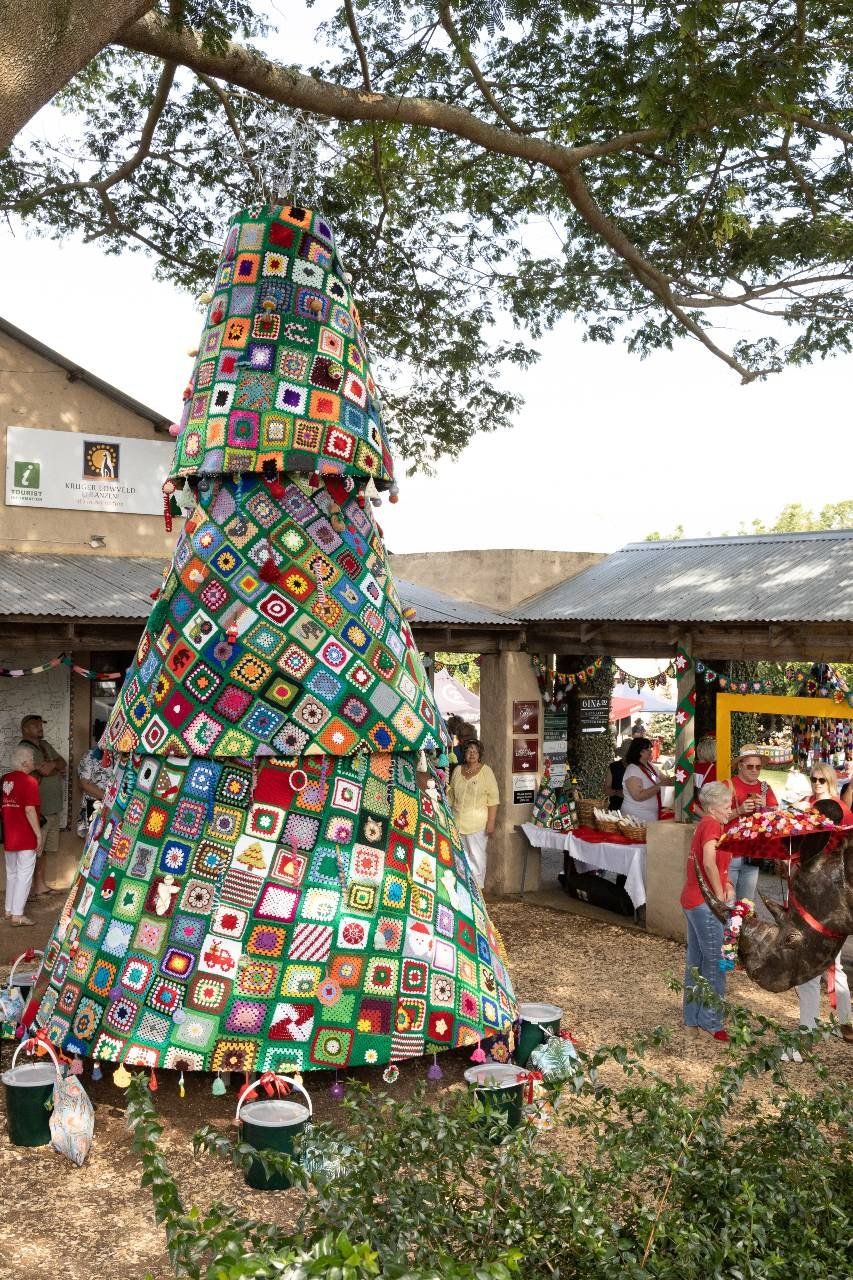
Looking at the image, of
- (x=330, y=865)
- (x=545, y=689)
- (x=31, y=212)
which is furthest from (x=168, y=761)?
(x=545, y=689)

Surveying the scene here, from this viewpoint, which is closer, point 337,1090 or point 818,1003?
point 337,1090

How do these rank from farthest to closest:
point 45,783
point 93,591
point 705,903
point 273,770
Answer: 1. point 45,783
2. point 93,591
3. point 705,903
4. point 273,770

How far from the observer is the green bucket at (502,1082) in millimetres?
5434

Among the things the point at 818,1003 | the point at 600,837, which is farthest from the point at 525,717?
the point at 818,1003

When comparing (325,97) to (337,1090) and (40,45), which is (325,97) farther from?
(337,1090)

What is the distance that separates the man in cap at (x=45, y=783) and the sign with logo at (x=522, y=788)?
4885 mm

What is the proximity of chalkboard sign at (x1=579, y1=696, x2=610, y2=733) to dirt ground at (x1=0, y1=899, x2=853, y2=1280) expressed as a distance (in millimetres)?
4968

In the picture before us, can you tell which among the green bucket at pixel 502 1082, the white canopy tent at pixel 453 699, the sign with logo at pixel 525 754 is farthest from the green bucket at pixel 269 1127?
the white canopy tent at pixel 453 699

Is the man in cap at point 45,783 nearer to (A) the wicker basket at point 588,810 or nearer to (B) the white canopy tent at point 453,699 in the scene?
(A) the wicker basket at point 588,810

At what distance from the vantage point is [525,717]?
41.4 feet

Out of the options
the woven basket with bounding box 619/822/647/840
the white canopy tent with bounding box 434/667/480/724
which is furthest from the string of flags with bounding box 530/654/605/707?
the white canopy tent with bounding box 434/667/480/724

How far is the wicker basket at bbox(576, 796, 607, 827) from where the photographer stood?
39.2 ft

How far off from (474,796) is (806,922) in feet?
24.3

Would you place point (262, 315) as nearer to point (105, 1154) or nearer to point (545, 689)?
point (105, 1154)
